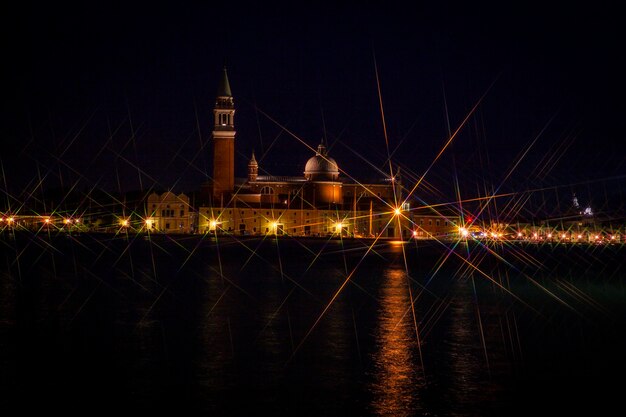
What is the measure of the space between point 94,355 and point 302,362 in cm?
282

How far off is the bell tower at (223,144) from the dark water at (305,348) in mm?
62647

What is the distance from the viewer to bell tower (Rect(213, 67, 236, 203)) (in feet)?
280

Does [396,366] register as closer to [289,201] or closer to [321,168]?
[289,201]

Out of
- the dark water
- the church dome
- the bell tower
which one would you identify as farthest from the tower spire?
the dark water

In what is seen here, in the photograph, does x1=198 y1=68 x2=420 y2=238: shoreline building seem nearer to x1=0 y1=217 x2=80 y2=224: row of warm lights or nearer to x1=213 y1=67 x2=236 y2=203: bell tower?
x1=213 y1=67 x2=236 y2=203: bell tower

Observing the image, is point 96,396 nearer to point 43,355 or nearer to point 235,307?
point 43,355

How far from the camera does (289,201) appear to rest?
88.4m

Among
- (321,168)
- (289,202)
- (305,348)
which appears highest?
(321,168)

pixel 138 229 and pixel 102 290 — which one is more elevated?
pixel 138 229

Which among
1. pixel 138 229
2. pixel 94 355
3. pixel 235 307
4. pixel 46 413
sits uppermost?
pixel 138 229

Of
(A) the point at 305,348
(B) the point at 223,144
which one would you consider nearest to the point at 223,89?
(B) the point at 223,144

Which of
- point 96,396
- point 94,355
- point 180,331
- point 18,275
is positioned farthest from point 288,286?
point 96,396

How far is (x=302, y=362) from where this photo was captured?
37.0 feet

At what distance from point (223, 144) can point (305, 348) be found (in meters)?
74.2
